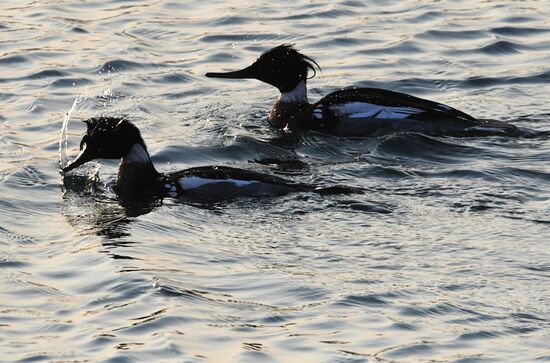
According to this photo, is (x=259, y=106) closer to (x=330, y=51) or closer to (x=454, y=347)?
(x=330, y=51)

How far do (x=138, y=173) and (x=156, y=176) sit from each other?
0.54 feet

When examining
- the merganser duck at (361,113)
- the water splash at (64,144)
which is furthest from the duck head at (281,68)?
the water splash at (64,144)

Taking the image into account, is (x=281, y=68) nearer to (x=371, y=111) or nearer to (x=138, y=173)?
(x=371, y=111)

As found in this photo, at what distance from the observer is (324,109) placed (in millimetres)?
14914

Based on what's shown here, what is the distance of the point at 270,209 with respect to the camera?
11734 millimetres

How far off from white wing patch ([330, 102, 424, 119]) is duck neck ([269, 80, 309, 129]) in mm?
697

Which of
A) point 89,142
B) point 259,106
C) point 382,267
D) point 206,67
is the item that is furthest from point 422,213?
point 206,67

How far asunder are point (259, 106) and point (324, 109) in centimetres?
125

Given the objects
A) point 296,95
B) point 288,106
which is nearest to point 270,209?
point 288,106

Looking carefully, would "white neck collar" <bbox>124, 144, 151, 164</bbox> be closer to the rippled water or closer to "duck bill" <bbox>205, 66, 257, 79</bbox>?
the rippled water

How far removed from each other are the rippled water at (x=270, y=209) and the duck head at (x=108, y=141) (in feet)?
0.97

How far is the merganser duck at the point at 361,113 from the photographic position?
14.3 metres

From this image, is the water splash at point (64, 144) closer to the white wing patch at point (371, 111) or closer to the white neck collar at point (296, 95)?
the white neck collar at point (296, 95)

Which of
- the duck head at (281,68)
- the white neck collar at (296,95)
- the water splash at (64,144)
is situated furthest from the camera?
the duck head at (281,68)
